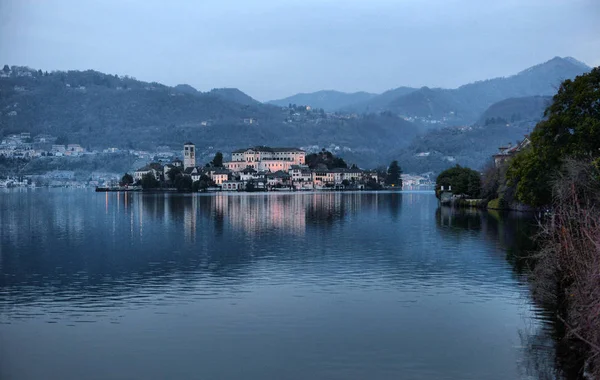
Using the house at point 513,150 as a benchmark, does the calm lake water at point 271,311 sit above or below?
below

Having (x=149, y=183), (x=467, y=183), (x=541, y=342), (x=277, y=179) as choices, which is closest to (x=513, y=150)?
(x=467, y=183)

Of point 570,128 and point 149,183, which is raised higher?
point 570,128

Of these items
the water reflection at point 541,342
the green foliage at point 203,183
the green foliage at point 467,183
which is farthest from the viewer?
the green foliage at point 203,183

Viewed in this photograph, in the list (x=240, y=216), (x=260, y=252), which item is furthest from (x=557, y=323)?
(x=240, y=216)

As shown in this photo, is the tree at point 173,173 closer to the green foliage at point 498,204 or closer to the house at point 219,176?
the house at point 219,176

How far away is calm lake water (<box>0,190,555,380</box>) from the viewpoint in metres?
16.0

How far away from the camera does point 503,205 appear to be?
227ft

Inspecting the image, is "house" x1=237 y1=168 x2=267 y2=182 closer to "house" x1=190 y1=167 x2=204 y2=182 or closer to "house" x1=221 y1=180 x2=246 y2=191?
"house" x1=221 y1=180 x2=246 y2=191

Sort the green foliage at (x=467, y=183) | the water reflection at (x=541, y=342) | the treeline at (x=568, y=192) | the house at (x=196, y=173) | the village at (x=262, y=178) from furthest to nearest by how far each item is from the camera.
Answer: the house at (x=196, y=173), the village at (x=262, y=178), the green foliage at (x=467, y=183), the treeline at (x=568, y=192), the water reflection at (x=541, y=342)

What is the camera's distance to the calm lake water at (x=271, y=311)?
16.0m

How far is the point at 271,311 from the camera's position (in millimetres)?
21188

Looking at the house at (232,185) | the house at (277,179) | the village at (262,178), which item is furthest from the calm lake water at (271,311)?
the house at (277,179)

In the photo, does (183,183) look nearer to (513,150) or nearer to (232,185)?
(232,185)

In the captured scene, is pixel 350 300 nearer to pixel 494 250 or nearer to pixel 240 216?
pixel 494 250
